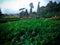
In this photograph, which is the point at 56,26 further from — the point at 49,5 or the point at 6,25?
the point at 6,25

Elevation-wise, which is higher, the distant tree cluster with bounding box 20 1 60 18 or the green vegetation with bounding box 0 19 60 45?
the distant tree cluster with bounding box 20 1 60 18

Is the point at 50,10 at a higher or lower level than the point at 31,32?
higher

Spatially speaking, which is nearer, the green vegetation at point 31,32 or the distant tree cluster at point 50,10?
the green vegetation at point 31,32

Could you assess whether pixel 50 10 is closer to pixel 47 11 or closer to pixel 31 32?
pixel 47 11

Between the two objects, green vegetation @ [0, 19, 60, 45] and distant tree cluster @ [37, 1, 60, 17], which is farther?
distant tree cluster @ [37, 1, 60, 17]

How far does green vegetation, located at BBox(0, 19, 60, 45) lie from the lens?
1.95m

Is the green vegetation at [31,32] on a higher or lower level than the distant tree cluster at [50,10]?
lower

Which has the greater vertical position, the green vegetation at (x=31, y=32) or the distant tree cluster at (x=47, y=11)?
the distant tree cluster at (x=47, y=11)

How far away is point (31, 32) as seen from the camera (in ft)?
6.63

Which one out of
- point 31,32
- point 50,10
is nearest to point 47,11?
point 50,10

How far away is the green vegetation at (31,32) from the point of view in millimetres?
1955

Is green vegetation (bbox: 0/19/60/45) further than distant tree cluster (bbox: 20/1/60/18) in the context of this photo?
No

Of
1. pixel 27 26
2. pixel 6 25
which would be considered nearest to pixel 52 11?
pixel 27 26

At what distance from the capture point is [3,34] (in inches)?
81.5
